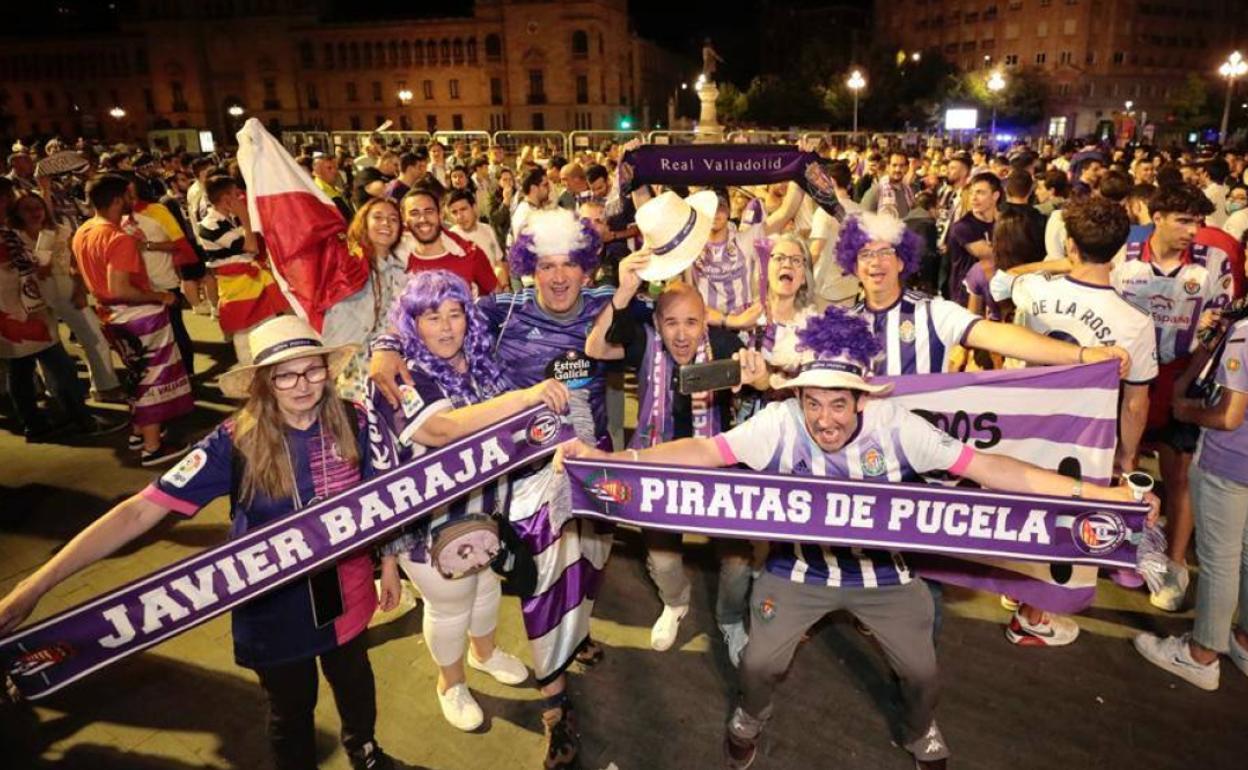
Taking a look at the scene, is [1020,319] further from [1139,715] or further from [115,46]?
[115,46]

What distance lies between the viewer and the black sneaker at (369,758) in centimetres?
339

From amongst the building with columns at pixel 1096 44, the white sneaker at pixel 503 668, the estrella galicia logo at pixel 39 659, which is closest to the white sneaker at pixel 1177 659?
the white sneaker at pixel 503 668

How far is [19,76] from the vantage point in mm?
74625

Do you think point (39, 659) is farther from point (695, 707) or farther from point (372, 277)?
point (372, 277)

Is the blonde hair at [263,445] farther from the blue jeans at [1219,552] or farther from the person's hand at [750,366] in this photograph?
the blue jeans at [1219,552]

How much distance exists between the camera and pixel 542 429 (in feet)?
10.3

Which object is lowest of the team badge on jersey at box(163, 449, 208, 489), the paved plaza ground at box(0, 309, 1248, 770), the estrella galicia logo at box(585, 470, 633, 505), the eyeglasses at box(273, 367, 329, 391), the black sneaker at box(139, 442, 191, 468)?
the paved plaza ground at box(0, 309, 1248, 770)

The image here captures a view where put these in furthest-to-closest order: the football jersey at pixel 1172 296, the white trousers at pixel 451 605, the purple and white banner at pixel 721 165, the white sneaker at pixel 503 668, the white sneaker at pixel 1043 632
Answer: the purple and white banner at pixel 721 165 → the football jersey at pixel 1172 296 → the white sneaker at pixel 1043 632 → the white sneaker at pixel 503 668 → the white trousers at pixel 451 605

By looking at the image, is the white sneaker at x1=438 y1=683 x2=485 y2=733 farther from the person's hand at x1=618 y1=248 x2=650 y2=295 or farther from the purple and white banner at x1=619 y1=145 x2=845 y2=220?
the purple and white banner at x1=619 y1=145 x2=845 y2=220

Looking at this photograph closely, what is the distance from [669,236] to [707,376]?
843mm

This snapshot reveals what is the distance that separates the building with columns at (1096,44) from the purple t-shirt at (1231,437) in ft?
262

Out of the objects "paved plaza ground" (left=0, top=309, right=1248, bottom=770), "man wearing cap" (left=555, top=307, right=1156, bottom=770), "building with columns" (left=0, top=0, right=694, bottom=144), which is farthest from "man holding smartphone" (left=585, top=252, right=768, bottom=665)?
"building with columns" (left=0, top=0, right=694, bottom=144)

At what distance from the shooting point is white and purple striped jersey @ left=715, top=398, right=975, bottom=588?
3158 mm

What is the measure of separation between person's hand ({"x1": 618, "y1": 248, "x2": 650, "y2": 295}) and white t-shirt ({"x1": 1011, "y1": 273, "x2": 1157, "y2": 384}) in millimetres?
2288
